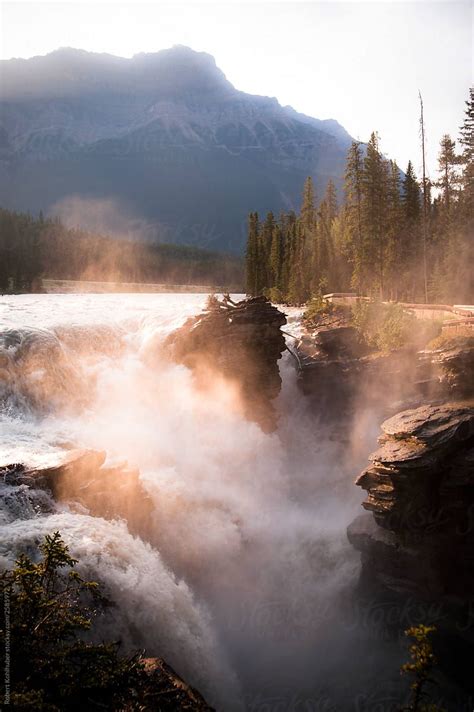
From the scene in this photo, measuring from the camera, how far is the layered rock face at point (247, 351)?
91.3ft

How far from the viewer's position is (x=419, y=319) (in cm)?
2695

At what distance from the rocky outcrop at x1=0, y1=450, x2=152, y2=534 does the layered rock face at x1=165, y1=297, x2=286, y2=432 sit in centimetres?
1167


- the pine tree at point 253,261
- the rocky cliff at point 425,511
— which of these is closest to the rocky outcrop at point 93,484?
the rocky cliff at point 425,511

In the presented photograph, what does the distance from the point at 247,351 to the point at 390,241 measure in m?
25.0

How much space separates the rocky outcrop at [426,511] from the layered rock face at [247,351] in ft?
34.1

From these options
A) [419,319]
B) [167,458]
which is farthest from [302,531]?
[419,319]

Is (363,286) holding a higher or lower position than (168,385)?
higher

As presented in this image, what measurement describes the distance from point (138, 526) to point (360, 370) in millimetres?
16085

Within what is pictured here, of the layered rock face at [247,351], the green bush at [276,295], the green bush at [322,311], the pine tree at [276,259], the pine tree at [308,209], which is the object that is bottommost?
the layered rock face at [247,351]

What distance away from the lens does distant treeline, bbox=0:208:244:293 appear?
89312 millimetres

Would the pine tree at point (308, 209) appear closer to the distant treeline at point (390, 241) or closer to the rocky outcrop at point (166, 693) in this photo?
the distant treeline at point (390, 241)

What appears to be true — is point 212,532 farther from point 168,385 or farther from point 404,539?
point 168,385

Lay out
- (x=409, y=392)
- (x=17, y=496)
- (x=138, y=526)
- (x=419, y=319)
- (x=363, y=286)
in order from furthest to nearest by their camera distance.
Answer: (x=363, y=286)
(x=419, y=319)
(x=409, y=392)
(x=138, y=526)
(x=17, y=496)

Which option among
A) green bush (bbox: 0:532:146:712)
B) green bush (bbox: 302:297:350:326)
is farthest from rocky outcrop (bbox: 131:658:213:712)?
green bush (bbox: 302:297:350:326)
